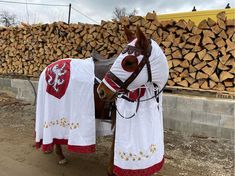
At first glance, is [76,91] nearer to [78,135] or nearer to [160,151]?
[78,135]

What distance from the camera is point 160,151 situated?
240 cm

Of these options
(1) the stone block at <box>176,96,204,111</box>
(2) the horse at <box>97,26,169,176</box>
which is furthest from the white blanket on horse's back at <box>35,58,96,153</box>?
(1) the stone block at <box>176,96,204,111</box>

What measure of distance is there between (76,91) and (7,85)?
532 centimetres

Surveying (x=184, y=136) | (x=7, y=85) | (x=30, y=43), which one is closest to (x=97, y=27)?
(x=30, y=43)

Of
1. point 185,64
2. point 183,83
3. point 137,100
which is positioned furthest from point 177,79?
point 137,100

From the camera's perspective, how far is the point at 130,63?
6.93ft

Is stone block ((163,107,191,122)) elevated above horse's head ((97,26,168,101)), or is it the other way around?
horse's head ((97,26,168,101))

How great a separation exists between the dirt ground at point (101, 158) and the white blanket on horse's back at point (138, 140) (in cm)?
95

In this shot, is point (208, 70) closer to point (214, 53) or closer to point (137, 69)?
point (214, 53)

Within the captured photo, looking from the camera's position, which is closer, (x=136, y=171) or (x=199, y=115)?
(x=136, y=171)

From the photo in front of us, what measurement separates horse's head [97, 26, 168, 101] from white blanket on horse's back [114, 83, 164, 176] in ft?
0.60

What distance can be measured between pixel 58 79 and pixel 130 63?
117cm

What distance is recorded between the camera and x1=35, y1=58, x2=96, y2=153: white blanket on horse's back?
2811 mm

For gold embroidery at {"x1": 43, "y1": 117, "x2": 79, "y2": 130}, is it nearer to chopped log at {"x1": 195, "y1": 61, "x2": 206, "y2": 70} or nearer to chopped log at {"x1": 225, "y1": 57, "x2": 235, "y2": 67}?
chopped log at {"x1": 195, "y1": 61, "x2": 206, "y2": 70}
